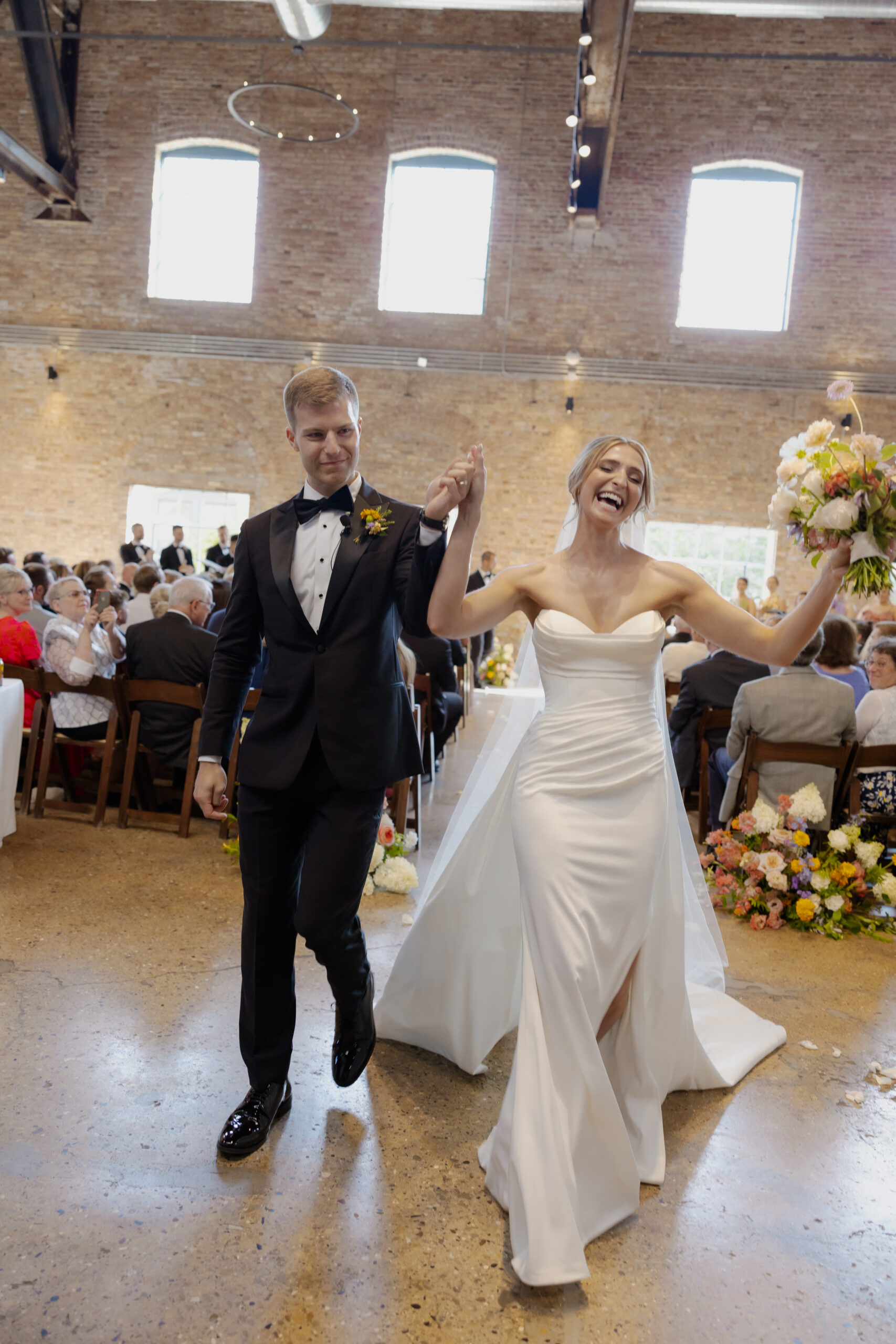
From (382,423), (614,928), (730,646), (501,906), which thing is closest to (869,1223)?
(614,928)

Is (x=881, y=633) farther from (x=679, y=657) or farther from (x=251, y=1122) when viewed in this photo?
(x=251, y=1122)

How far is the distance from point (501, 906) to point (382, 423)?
42.4 ft

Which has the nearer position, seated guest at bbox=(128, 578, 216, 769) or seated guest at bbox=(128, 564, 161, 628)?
seated guest at bbox=(128, 578, 216, 769)

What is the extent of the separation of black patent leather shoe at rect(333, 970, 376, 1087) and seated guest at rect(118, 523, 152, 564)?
10785 millimetres

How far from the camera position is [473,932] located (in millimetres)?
2994

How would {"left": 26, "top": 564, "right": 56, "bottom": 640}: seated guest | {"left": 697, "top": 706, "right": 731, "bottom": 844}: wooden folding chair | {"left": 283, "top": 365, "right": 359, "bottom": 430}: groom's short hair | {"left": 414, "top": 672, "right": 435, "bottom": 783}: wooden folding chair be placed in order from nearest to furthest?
{"left": 283, "top": 365, "right": 359, "bottom": 430}: groom's short hair
{"left": 697, "top": 706, "right": 731, "bottom": 844}: wooden folding chair
{"left": 414, "top": 672, "right": 435, "bottom": 783}: wooden folding chair
{"left": 26, "top": 564, "right": 56, "bottom": 640}: seated guest

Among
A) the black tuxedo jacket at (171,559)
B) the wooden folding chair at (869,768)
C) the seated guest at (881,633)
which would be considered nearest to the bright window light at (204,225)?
the black tuxedo jacket at (171,559)

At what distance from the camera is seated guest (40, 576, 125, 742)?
5480 millimetres

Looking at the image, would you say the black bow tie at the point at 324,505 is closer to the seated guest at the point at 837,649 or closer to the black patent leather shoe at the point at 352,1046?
the black patent leather shoe at the point at 352,1046

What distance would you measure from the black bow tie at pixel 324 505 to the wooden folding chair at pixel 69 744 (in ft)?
10.5

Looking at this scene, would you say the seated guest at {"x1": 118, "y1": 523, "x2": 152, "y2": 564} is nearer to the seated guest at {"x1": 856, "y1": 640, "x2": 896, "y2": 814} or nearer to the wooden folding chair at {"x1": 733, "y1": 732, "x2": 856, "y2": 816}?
the wooden folding chair at {"x1": 733, "y1": 732, "x2": 856, "y2": 816}

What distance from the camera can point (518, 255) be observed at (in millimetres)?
14727

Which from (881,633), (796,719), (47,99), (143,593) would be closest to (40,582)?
(143,593)

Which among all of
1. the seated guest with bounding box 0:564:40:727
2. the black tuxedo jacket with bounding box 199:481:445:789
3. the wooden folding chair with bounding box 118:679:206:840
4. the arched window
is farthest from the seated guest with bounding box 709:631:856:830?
the arched window
